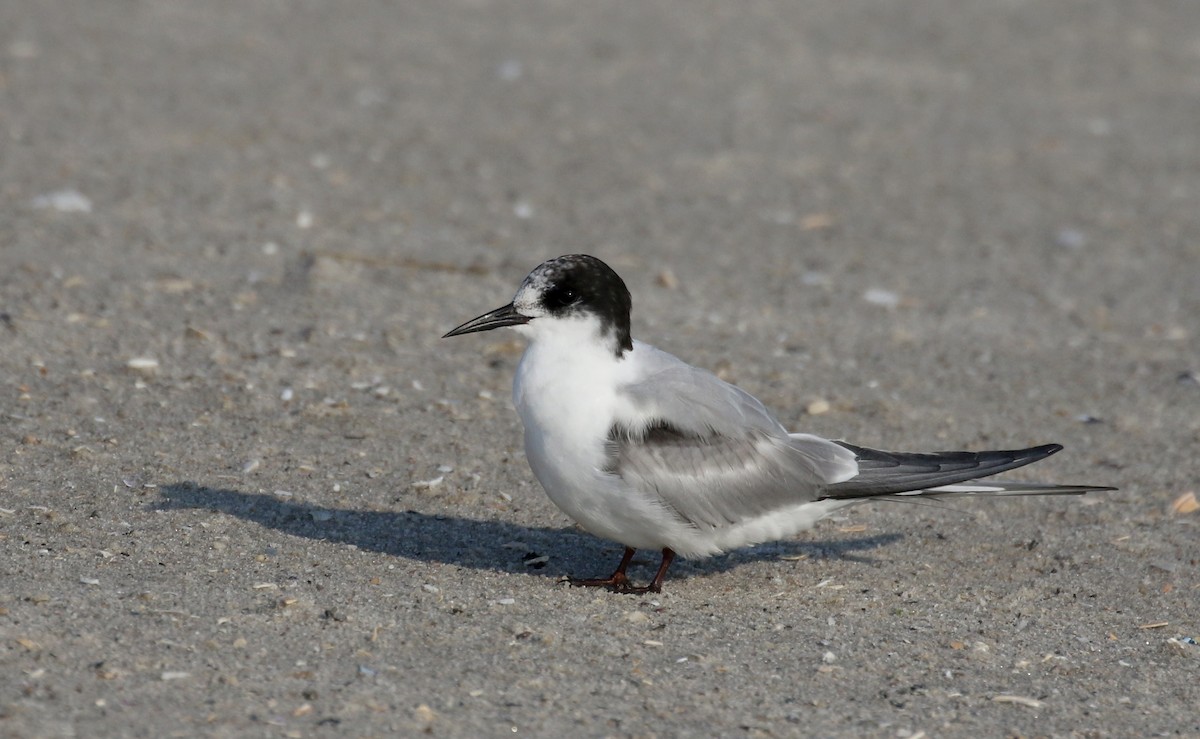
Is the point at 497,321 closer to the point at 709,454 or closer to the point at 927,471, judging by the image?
the point at 709,454

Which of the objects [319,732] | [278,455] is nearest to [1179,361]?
[278,455]

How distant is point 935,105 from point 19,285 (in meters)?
7.11

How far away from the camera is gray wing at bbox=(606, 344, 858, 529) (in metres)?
4.44

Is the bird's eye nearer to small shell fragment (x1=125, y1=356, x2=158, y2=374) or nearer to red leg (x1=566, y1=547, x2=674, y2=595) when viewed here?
red leg (x1=566, y1=547, x2=674, y2=595)

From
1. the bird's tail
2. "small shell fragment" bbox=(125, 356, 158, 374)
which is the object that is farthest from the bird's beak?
"small shell fragment" bbox=(125, 356, 158, 374)

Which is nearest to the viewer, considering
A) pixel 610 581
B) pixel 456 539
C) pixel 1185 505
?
pixel 610 581

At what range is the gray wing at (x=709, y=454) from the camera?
444 cm

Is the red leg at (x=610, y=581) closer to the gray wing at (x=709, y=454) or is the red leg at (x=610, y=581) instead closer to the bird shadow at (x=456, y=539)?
the bird shadow at (x=456, y=539)

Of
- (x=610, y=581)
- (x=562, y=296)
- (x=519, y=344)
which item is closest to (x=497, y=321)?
(x=562, y=296)

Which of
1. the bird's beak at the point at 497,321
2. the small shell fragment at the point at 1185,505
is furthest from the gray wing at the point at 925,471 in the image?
the small shell fragment at the point at 1185,505

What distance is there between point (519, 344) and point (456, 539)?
2.04m

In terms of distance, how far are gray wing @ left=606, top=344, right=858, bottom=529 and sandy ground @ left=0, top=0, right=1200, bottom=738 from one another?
1.16 feet

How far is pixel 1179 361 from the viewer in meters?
7.42

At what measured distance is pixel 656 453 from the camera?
14.6 ft
